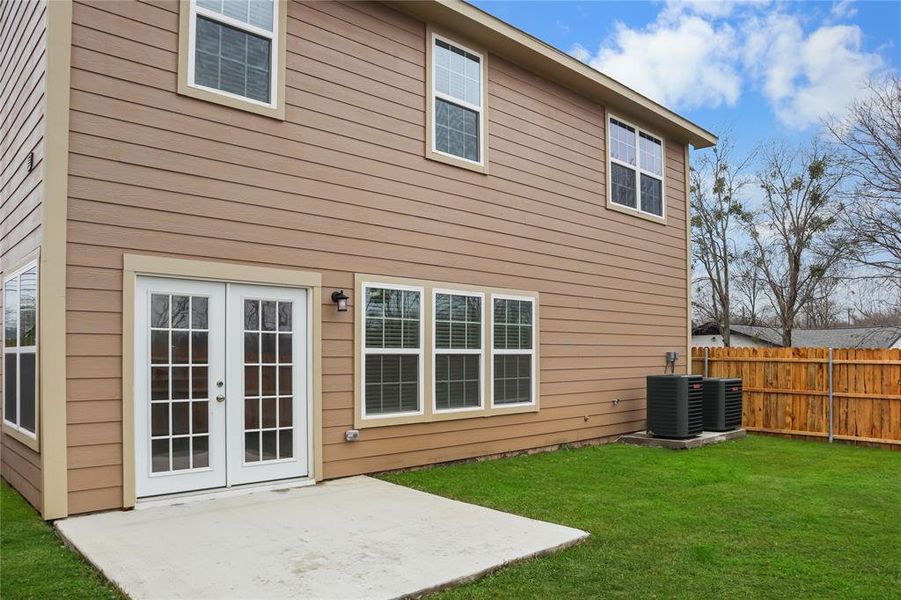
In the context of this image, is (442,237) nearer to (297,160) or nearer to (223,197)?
(297,160)

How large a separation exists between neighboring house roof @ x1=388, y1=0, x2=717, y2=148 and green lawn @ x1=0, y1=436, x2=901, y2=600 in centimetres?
472

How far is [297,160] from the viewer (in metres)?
5.96

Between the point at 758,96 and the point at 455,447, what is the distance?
73.3 feet

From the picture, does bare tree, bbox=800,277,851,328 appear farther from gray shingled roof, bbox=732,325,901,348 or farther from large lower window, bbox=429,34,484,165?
large lower window, bbox=429,34,484,165

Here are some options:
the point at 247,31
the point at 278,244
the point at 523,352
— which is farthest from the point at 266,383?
the point at 523,352

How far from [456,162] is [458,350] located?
6.74 ft

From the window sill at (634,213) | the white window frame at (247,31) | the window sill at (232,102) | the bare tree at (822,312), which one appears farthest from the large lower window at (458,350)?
the bare tree at (822,312)

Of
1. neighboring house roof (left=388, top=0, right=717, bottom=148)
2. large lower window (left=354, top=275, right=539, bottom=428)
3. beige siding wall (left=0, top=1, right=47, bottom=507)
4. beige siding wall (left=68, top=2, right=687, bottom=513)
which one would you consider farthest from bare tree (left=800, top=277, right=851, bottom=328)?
beige siding wall (left=0, top=1, right=47, bottom=507)

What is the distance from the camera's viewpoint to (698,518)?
5.07 m

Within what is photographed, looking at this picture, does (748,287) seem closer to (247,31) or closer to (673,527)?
(673,527)

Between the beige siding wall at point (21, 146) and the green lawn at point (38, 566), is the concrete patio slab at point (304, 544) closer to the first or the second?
the green lawn at point (38, 566)

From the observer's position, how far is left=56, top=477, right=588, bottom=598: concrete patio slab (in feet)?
11.3

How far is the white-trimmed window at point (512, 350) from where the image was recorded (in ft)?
25.3

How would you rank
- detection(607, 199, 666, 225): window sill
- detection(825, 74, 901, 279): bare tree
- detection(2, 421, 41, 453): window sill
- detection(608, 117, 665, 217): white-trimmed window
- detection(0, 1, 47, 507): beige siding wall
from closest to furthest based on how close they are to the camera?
detection(2, 421, 41, 453): window sill
detection(0, 1, 47, 507): beige siding wall
detection(607, 199, 666, 225): window sill
detection(608, 117, 665, 217): white-trimmed window
detection(825, 74, 901, 279): bare tree
